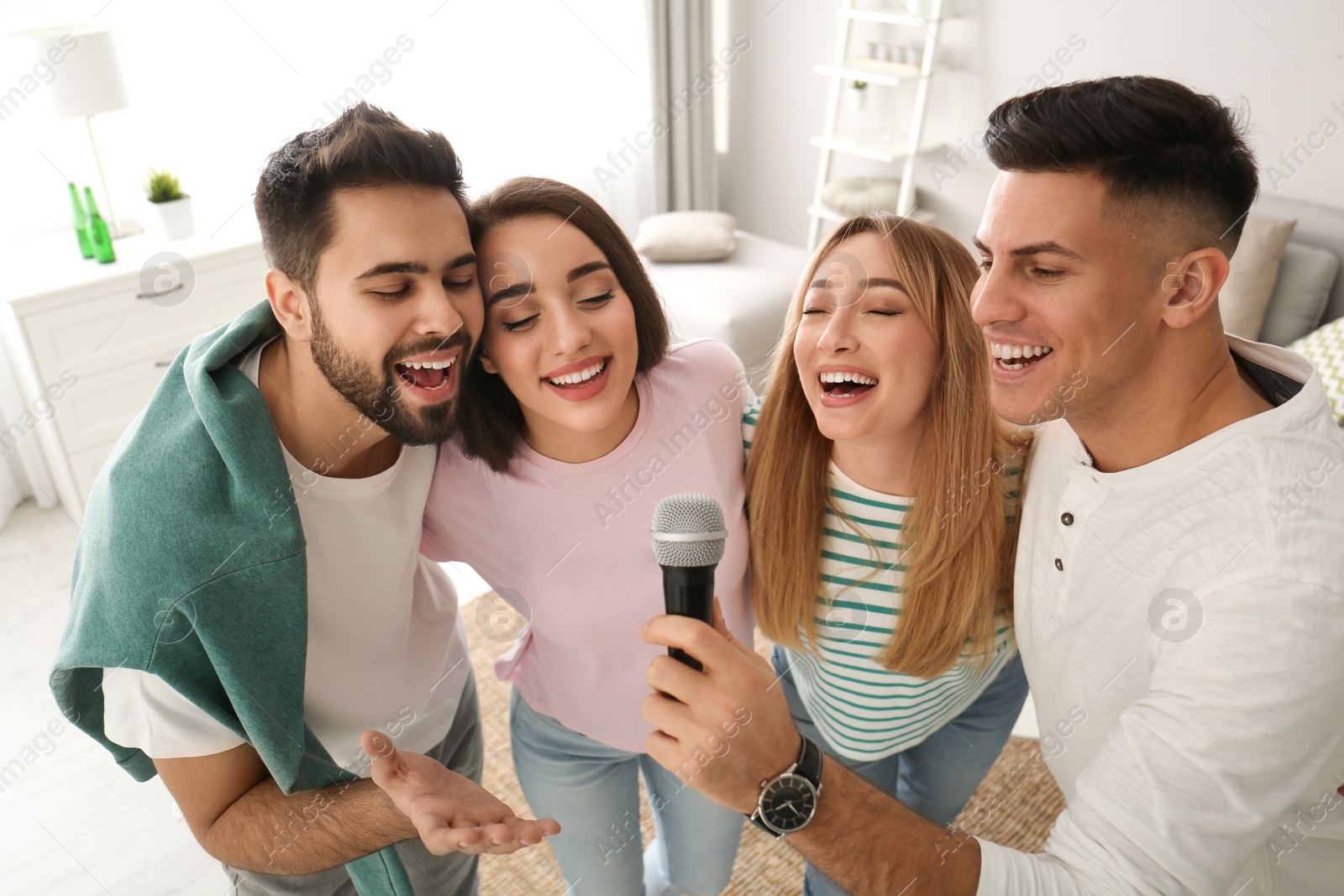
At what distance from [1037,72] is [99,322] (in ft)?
11.5


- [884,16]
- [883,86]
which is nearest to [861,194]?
[883,86]

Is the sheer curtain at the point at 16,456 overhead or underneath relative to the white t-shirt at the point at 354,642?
underneath

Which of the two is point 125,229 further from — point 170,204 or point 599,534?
point 599,534

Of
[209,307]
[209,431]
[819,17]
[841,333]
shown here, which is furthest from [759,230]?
[209,431]

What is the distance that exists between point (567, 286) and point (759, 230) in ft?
12.6

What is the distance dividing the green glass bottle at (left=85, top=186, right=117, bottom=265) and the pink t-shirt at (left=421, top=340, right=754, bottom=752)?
7.16 feet

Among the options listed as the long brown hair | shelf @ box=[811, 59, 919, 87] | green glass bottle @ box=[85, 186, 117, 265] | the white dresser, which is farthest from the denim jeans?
shelf @ box=[811, 59, 919, 87]

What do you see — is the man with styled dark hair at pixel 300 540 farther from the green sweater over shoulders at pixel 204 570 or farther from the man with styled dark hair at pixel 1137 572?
the man with styled dark hair at pixel 1137 572

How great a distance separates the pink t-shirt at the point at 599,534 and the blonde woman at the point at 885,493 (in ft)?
0.25

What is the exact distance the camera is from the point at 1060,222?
1164 millimetres

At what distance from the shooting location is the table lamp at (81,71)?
112 inches

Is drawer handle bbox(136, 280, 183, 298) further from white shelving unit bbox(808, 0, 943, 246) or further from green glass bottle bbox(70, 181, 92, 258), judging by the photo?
white shelving unit bbox(808, 0, 943, 246)

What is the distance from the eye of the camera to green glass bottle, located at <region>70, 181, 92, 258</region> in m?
3.00

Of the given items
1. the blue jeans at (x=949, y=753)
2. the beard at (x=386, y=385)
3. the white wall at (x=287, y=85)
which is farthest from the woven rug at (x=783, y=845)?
the white wall at (x=287, y=85)
